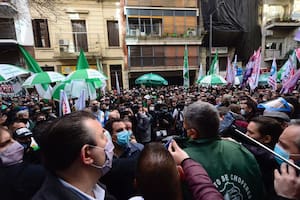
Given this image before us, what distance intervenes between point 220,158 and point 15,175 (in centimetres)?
157

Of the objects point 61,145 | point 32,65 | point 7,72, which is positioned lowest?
point 61,145

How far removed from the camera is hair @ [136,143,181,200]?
925 mm

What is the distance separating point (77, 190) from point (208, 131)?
3.04ft

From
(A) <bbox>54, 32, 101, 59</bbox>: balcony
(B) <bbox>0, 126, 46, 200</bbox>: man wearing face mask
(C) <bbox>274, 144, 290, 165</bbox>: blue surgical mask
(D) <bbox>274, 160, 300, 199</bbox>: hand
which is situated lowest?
(B) <bbox>0, 126, 46, 200</bbox>: man wearing face mask

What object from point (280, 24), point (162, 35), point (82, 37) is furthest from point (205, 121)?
point (280, 24)

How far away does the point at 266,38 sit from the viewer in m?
20.6

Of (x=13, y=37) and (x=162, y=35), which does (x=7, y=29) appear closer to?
(x=13, y=37)

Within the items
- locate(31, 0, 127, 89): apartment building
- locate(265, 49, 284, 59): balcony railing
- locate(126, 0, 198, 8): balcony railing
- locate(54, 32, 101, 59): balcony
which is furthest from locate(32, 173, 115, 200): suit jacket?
locate(265, 49, 284, 59): balcony railing

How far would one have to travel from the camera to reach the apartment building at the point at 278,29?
19966 millimetres

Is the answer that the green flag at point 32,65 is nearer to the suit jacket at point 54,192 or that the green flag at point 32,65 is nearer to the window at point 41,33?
the suit jacket at point 54,192

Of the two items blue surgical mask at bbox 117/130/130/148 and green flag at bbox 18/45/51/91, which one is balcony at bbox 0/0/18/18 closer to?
green flag at bbox 18/45/51/91

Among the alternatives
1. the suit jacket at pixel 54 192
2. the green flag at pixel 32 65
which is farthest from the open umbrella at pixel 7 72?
the suit jacket at pixel 54 192

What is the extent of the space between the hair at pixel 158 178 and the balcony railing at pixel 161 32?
1748 cm

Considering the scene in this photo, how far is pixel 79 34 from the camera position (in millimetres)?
16594
